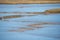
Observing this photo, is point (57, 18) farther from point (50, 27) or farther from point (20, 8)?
point (20, 8)

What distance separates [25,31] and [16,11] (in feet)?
1.00

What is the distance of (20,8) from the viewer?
73.6 inches

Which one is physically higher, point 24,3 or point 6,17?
point 24,3

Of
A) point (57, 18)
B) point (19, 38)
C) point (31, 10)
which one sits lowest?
point (19, 38)

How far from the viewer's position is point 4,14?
1.89 m

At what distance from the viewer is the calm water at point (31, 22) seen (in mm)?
1869

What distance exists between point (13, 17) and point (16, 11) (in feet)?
0.31

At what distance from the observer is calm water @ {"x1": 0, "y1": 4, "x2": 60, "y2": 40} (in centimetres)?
187

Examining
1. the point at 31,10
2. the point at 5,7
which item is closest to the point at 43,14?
the point at 31,10

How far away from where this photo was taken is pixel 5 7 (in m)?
1.87

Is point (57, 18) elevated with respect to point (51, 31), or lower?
elevated

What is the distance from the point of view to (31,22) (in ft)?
6.16

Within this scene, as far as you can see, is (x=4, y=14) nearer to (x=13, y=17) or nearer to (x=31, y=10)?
(x=13, y=17)

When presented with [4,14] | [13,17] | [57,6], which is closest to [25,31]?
[13,17]
